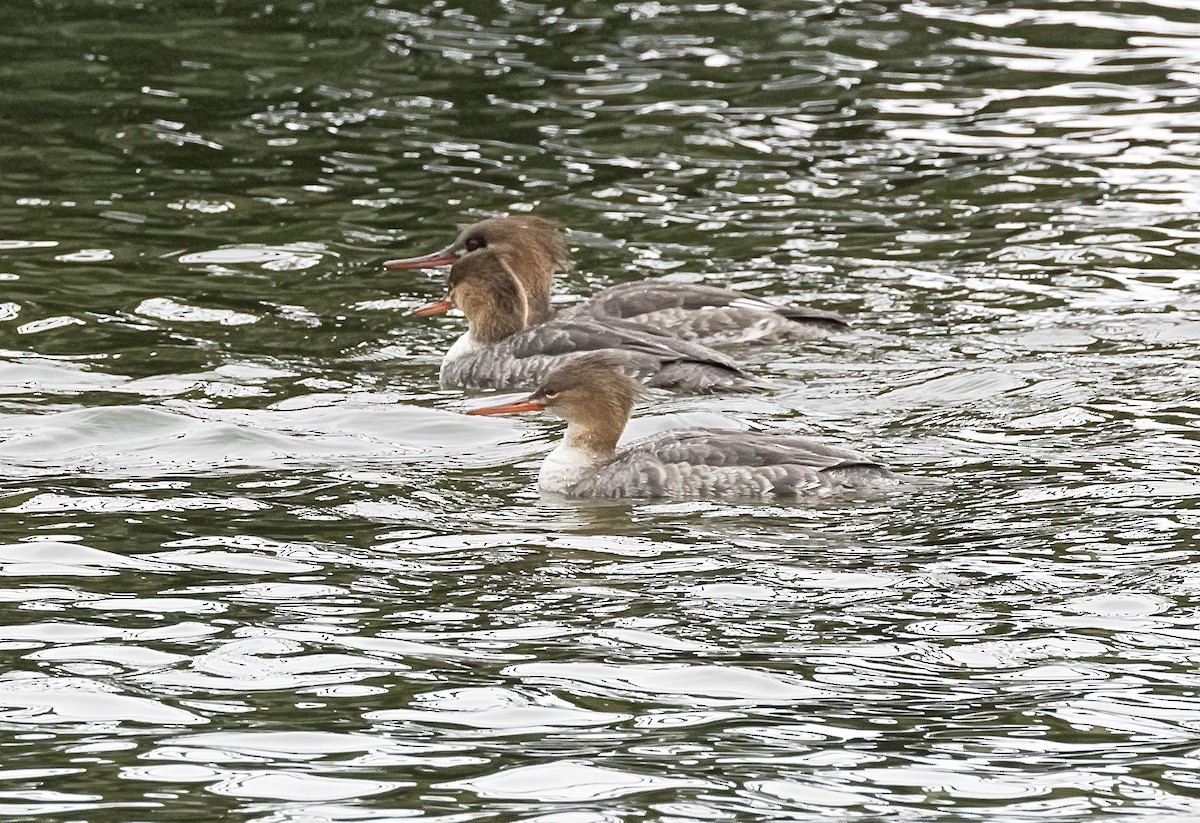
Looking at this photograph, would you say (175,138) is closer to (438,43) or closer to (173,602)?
(438,43)

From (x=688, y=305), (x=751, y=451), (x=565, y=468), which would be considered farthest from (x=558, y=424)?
(x=751, y=451)

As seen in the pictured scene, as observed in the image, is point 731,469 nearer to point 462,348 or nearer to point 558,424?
point 558,424

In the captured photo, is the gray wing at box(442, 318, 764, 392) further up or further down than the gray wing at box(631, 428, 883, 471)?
further up

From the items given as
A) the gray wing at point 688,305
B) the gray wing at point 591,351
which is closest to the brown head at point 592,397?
the gray wing at point 591,351

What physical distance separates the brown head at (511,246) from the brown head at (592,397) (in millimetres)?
2607

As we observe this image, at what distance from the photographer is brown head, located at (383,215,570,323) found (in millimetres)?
13062

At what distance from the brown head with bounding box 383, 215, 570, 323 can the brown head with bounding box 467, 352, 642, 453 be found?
103 inches

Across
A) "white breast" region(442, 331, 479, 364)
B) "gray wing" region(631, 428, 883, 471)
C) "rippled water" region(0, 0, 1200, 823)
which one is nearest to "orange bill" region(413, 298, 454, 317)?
"white breast" region(442, 331, 479, 364)

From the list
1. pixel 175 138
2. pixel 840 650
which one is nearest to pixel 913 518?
pixel 840 650

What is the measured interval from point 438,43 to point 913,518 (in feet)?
36.9

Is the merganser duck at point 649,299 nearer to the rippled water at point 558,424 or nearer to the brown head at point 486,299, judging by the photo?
the brown head at point 486,299

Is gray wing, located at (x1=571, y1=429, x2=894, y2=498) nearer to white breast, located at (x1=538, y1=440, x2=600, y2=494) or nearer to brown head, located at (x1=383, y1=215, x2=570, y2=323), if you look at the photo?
white breast, located at (x1=538, y1=440, x2=600, y2=494)

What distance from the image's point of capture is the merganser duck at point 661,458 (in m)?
9.78

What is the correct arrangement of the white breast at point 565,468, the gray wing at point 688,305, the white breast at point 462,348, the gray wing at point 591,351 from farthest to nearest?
the white breast at point 462,348 < the gray wing at point 688,305 < the gray wing at point 591,351 < the white breast at point 565,468
